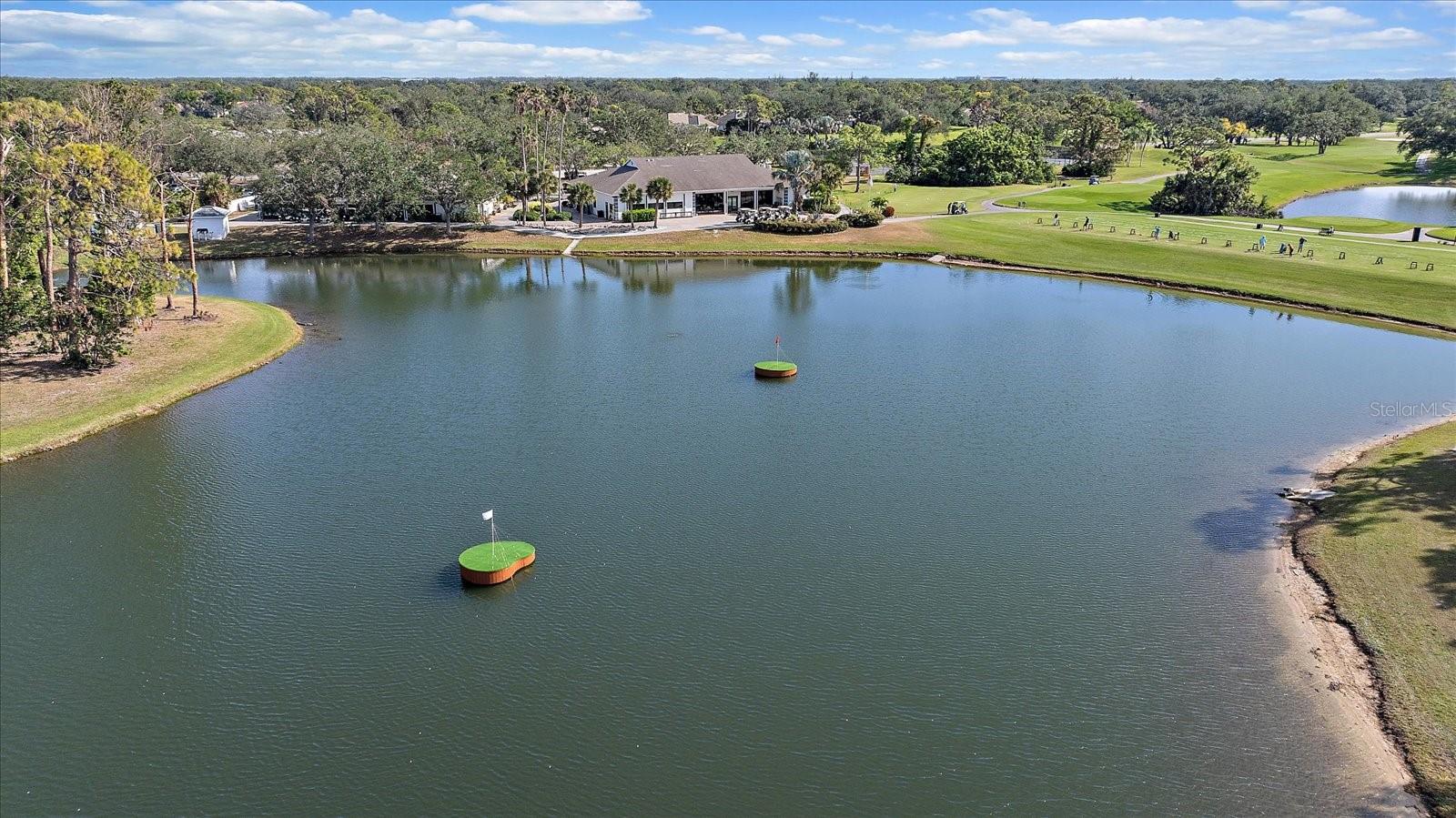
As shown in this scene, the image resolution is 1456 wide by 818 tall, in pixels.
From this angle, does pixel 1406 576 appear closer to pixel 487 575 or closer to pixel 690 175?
pixel 487 575

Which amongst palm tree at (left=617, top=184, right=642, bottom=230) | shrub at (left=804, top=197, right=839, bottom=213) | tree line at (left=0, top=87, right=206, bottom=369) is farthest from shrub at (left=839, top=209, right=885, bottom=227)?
tree line at (left=0, top=87, right=206, bottom=369)

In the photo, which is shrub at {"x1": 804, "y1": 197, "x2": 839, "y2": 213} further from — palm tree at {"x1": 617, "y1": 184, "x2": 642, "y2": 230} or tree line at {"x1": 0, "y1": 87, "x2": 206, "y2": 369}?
tree line at {"x1": 0, "y1": 87, "x2": 206, "y2": 369}

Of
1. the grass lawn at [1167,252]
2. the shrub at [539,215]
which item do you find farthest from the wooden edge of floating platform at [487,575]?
the shrub at [539,215]

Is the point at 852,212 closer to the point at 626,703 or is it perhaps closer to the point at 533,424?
the point at 533,424

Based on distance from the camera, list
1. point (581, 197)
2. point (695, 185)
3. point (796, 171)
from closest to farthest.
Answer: point (581, 197), point (796, 171), point (695, 185)

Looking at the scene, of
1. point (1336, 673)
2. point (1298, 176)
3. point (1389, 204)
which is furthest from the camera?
point (1298, 176)

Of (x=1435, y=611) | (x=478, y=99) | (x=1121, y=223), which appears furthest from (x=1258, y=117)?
(x=1435, y=611)

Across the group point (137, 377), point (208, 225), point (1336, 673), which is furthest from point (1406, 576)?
A: point (208, 225)
